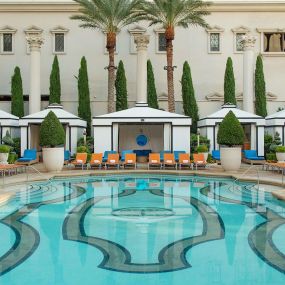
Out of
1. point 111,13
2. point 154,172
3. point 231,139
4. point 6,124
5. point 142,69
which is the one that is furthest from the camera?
point 142,69

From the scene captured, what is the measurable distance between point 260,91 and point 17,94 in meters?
17.7

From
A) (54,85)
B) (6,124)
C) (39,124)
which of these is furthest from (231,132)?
(54,85)

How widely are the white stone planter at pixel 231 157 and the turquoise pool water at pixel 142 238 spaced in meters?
4.37

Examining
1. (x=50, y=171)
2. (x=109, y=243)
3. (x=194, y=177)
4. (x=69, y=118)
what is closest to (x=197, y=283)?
(x=109, y=243)

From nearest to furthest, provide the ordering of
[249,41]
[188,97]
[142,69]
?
[249,41], [142,69], [188,97]

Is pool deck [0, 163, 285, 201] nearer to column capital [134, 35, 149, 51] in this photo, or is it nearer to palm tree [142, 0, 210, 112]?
palm tree [142, 0, 210, 112]

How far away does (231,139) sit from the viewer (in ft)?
55.6

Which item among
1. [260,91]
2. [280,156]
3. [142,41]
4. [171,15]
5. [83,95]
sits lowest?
[280,156]

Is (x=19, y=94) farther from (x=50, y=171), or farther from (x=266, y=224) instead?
(x=266, y=224)

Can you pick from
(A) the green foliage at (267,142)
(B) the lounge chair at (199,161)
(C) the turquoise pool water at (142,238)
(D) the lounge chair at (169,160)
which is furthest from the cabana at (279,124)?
(C) the turquoise pool water at (142,238)

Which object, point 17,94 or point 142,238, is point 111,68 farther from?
point 142,238

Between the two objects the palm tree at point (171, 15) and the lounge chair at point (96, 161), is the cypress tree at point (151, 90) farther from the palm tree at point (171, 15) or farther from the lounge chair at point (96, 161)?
the lounge chair at point (96, 161)

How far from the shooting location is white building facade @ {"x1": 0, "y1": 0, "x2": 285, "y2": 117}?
3147cm

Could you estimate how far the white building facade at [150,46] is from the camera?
103 ft
